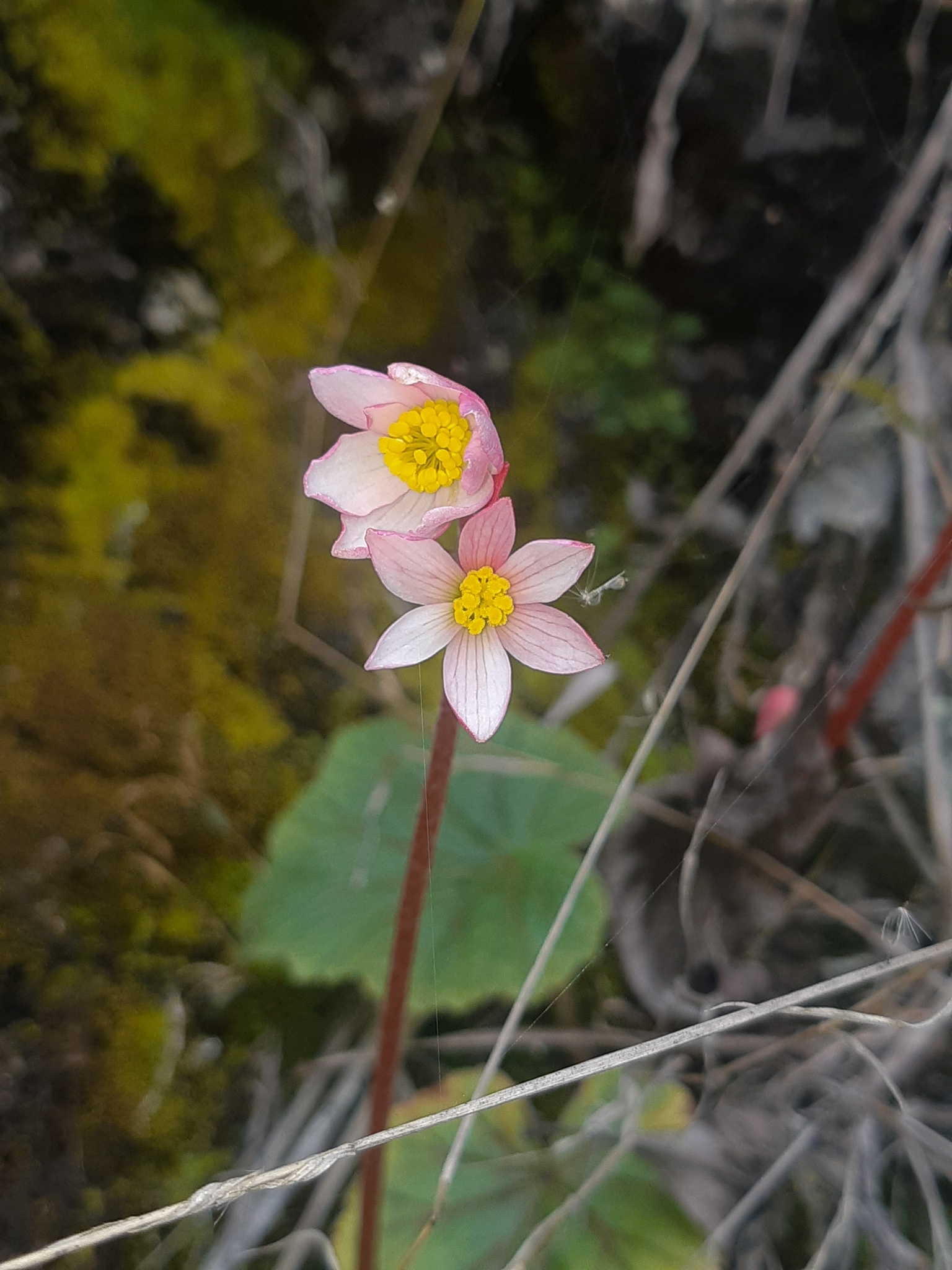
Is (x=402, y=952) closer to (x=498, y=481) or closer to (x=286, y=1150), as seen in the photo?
(x=498, y=481)

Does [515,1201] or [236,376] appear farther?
[236,376]

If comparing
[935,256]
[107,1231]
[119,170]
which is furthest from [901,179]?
[107,1231]

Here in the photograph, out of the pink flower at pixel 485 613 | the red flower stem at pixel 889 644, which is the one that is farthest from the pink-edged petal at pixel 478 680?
the red flower stem at pixel 889 644

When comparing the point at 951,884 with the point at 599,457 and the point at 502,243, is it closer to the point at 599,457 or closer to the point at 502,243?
the point at 599,457

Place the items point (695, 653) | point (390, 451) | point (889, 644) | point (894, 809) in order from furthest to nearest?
point (894, 809) < point (889, 644) < point (695, 653) < point (390, 451)

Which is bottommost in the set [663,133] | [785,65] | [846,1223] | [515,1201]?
[515,1201]

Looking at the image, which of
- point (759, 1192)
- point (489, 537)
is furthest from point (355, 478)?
point (759, 1192)

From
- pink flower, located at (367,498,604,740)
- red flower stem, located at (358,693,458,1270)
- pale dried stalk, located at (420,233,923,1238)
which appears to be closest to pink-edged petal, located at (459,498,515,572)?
pink flower, located at (367,498,604,740)

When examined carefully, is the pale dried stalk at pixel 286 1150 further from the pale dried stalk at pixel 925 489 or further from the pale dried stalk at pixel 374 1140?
the pale dried stalk at pixel 925 489
